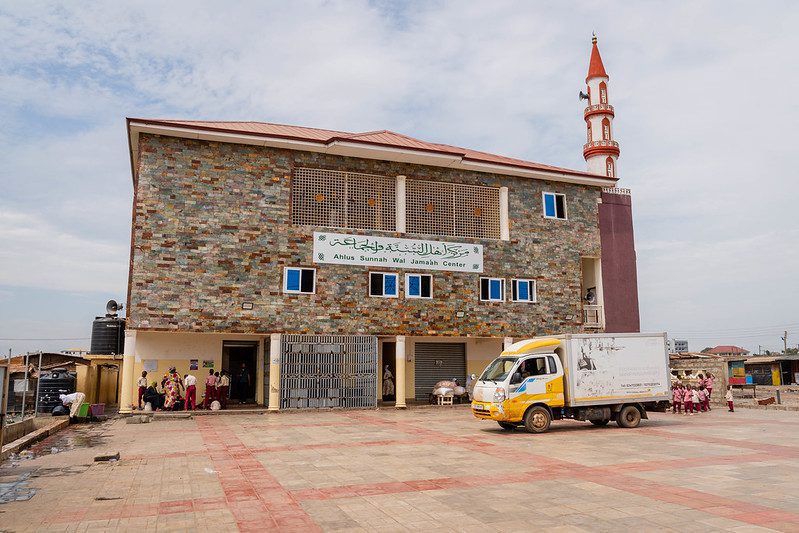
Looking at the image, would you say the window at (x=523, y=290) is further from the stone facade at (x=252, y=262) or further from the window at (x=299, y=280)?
the window at (x=299, y=280)

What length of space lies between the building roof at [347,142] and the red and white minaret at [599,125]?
27.0ft

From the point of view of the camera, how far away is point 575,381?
53.1 ft

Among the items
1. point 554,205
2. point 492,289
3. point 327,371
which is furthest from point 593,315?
point 327,371

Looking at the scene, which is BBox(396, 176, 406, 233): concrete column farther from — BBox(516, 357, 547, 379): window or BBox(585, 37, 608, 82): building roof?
BBox(585, 37, 608, 82): building roof

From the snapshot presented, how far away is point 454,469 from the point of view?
10.4 m

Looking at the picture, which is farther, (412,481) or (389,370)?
(389,370)

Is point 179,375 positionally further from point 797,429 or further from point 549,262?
point 797,429

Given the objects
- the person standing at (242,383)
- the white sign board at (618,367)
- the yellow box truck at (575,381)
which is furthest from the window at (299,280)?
the white sign board at (618,367)

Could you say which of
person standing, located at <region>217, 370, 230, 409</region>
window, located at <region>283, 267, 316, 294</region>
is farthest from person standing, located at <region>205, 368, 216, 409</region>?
window, located at <region>283, 267, 316, 294</region>

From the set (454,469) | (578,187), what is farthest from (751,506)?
(578,187)

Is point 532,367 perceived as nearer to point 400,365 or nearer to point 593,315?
point 400,365

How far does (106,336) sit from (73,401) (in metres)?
9.41

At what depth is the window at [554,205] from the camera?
27.8 meters

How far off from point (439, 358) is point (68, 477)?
19770mm
